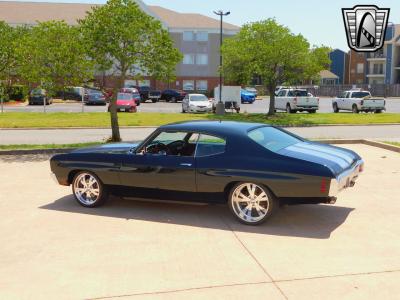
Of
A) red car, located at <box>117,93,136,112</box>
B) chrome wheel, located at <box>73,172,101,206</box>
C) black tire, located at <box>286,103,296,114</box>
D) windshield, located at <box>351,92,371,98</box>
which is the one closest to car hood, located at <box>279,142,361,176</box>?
chrome wheel, located at <box>73,172,101,206</box>

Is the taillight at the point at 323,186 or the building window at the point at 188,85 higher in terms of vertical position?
the building window at the point at 188,85

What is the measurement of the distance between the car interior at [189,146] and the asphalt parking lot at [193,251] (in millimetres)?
878

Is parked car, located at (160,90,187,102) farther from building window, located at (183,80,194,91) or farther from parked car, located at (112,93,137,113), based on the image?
parked car, located at (112,93,137,113)

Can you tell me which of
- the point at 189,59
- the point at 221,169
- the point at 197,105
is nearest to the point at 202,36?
the point at 189,59

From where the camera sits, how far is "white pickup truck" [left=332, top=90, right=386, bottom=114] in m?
34.0

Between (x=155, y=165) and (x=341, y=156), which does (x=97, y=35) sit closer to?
(x=155, y=165)

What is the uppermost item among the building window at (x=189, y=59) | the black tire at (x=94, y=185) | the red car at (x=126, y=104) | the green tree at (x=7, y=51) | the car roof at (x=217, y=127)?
the building window at (x=189, y=59)

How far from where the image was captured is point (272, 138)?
709 cm

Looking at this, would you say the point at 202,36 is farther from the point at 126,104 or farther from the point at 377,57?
the point at 126,104

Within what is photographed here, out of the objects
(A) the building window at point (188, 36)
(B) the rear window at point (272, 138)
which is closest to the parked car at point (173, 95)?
(A) the building window at point (188, 36)

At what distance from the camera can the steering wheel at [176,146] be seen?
728 centimetres

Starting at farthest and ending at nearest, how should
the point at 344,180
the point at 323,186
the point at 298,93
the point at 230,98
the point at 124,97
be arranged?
the point at 124,97 → the point at 298,93 → the point at 230,98 → the point at 344,180 → the point at 323,186

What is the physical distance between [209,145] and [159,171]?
0.80m

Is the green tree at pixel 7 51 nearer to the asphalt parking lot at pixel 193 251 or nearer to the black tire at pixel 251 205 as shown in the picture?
the asphalt parking lot at pixel 193 251
